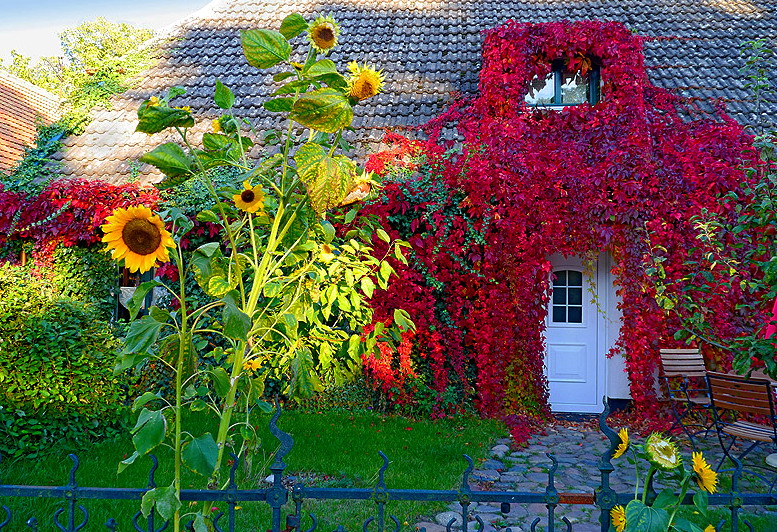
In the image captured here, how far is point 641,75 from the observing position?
24.5ft

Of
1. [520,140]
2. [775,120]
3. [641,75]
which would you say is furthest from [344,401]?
[775,120]

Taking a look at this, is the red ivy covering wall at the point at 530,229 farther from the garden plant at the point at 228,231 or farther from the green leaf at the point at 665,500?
the green leaf at the point at 665,500

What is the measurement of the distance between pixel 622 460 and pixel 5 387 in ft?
18.5

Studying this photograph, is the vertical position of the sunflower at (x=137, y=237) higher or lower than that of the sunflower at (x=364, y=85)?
lower

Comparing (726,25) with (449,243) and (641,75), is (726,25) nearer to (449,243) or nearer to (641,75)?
(641,75)

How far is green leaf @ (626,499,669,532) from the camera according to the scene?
5.48 ft

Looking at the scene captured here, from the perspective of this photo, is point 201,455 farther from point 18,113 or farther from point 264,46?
point 18,113

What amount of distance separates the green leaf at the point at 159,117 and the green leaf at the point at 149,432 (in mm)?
921

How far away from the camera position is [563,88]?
8.24 meters

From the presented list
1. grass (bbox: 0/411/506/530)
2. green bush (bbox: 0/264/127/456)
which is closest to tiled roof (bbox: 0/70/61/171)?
green bush (bbox: 0/264/127/456)

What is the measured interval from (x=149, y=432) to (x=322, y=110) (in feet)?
3.65

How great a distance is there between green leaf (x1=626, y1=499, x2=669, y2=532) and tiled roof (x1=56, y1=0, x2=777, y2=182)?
23.0 feet

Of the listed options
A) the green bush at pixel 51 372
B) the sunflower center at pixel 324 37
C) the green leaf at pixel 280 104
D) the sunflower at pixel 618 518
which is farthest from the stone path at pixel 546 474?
the green bush at pixel 51 372

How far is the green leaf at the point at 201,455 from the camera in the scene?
68.5 inches
